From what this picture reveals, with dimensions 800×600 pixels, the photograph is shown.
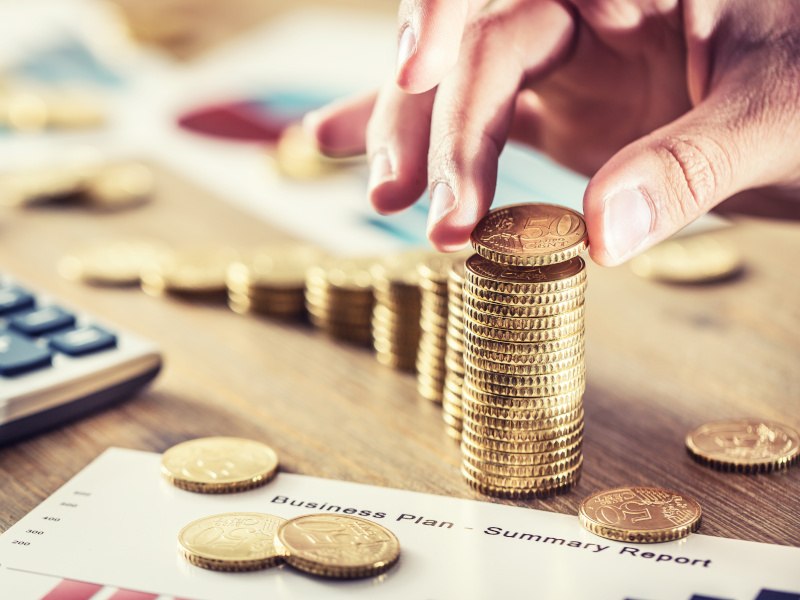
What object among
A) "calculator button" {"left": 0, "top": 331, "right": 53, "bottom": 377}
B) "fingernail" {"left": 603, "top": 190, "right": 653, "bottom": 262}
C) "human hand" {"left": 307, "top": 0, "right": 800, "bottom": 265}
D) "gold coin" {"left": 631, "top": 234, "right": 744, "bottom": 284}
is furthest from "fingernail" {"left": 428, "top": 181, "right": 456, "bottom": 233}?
"gold coin" {"left": 631, "top": 234, "right": 744, "bottom": 284}

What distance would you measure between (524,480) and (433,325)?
175 mm

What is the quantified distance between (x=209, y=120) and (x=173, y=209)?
1.12 ft

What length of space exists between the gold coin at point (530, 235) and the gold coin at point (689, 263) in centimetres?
42

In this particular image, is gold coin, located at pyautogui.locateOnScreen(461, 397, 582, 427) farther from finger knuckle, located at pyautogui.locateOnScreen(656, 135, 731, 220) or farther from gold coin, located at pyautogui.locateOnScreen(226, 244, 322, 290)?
gold coin, located at pyautogui.locateOnScreen(226, 244, 322, 290)

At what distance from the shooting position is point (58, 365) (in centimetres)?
86

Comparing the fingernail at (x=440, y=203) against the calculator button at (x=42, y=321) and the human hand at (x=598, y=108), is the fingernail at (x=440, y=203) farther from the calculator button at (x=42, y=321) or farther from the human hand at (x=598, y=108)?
the calculator button at (x=42, y=321)

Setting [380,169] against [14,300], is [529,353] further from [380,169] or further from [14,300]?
[14,300]

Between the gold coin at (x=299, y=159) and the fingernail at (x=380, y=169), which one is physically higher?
the fingernail at (x=380, y=169)

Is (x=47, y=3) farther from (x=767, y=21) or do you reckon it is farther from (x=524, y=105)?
(x=767, y=21)

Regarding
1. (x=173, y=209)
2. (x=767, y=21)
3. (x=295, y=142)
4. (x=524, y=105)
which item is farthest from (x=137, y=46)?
(x=767, y=21)

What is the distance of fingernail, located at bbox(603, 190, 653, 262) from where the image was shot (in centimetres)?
68

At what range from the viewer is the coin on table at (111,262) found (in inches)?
43.8

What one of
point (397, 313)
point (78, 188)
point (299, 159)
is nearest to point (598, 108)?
point (397, 313)

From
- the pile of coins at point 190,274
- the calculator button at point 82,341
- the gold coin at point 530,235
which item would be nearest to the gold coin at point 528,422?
the gold coin at point 530,235
